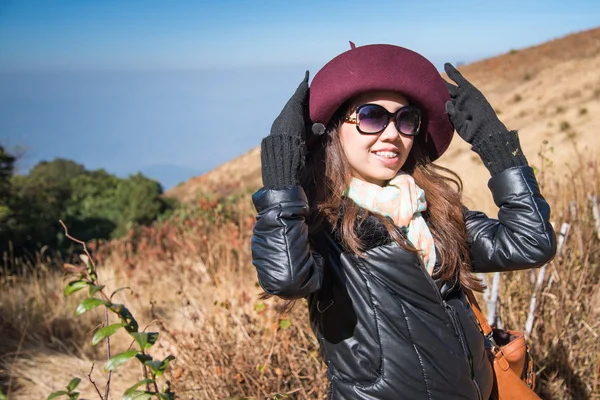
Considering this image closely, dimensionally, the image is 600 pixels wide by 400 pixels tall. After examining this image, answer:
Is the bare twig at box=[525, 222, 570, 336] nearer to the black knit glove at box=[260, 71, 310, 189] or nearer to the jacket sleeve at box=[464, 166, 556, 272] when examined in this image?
the jacket sleeve at box=[464, 166, 556, 272]

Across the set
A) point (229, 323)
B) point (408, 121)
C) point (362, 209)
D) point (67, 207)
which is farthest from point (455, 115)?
point (67, 207)

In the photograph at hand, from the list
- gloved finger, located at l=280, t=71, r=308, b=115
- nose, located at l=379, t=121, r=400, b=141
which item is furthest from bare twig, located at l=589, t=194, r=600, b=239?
gloved finger, located at l=280, t=71, r=308, b=115

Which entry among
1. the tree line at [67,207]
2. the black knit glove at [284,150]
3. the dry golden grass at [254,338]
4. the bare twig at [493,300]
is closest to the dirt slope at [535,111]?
the tree line at [67,207]

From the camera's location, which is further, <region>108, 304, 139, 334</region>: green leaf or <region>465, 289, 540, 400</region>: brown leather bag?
<region>465, 289, 540, 400</region>: brown leather bag

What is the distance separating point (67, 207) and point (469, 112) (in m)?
7.79

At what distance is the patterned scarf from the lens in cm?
173

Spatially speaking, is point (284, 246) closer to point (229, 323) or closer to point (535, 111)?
point (229, 323)

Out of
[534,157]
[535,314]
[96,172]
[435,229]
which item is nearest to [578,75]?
[534,157]

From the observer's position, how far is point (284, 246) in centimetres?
151

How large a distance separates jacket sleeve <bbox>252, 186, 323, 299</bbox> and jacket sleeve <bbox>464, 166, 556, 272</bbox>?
65 centimetres

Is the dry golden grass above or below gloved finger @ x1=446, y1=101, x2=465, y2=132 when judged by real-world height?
below

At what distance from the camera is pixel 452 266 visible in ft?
5.82

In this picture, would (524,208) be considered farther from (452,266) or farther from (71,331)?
(71,331)

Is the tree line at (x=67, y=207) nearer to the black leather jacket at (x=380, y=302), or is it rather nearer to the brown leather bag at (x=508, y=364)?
the black leather jacket at (x=380, y=302)
